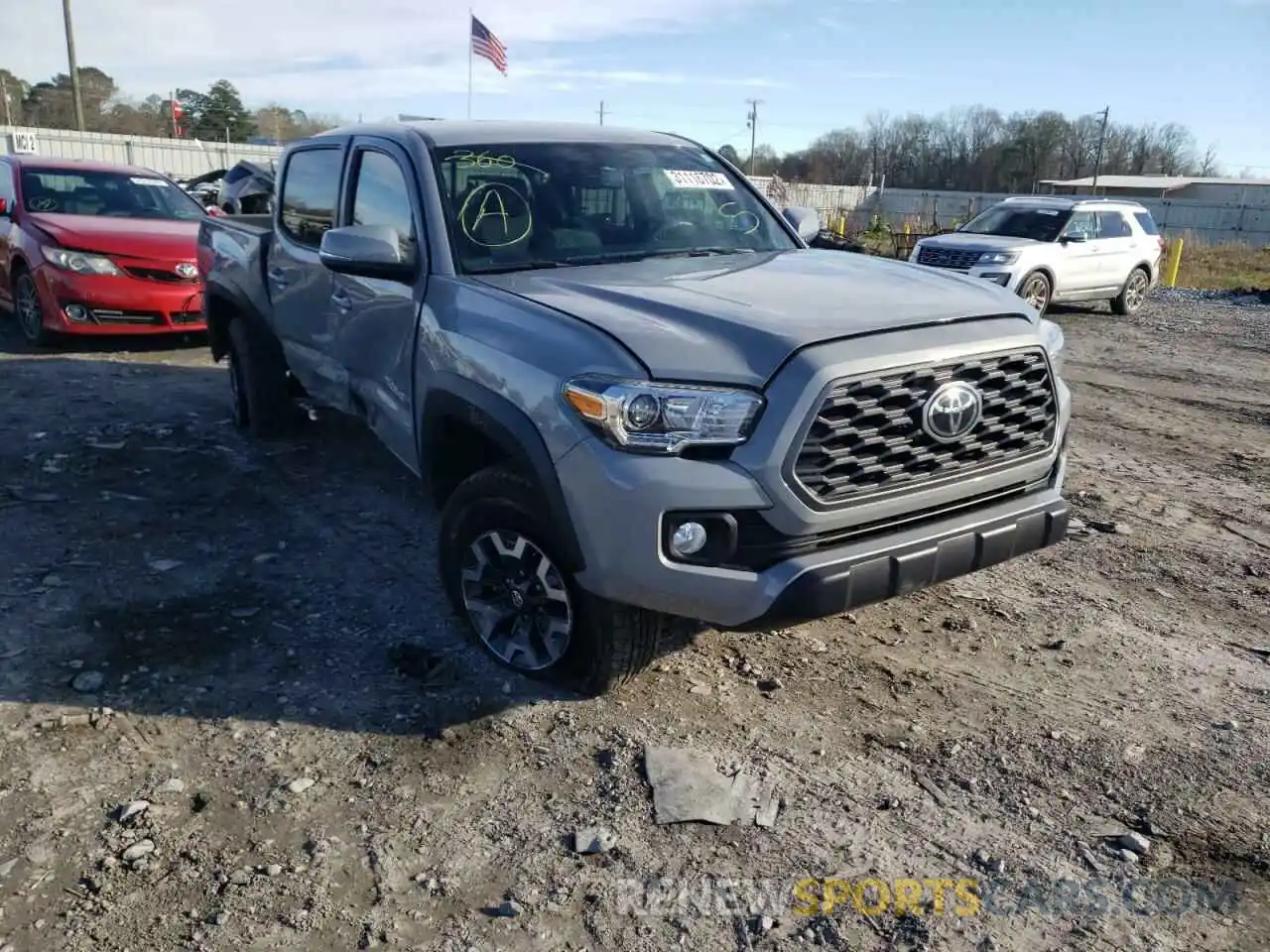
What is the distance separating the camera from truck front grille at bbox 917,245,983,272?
13289 millimetres

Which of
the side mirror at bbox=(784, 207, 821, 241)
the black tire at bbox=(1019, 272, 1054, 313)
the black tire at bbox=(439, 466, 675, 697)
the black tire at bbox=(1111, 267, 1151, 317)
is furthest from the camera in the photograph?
the black tire at bbox=(1111, 267, 1151, 317)

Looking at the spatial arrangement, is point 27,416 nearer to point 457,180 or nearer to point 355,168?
point 355,168

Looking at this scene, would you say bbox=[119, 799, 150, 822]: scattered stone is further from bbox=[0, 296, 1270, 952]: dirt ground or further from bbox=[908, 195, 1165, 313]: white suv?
bbox=[908, 195, 1165, 313]: white suv

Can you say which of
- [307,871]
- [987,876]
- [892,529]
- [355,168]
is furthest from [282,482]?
[987,876]

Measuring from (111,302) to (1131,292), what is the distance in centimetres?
1338

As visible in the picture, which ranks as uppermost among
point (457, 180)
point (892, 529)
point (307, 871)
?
point (457, 180)

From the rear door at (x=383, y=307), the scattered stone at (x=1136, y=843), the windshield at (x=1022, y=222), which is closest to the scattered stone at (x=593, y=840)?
the scattered stone at (x=1136, y=843)

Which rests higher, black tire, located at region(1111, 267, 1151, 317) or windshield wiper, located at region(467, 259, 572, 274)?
windshield wiper, located at region(467, 259, 572, 274)

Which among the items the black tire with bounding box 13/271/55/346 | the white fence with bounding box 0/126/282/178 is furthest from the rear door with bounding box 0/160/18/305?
the white fence with bounding box 0/126/282/178

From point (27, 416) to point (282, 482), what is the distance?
2.51 meters

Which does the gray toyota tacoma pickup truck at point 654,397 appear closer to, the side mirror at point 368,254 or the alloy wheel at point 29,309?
the side mirror at point 368,254

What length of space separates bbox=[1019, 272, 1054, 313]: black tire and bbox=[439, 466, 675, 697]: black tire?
1132cm

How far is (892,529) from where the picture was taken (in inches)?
122

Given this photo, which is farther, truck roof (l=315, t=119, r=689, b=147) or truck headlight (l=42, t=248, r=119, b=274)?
truck headlight (l=42, t=248, r=119, b=274)
